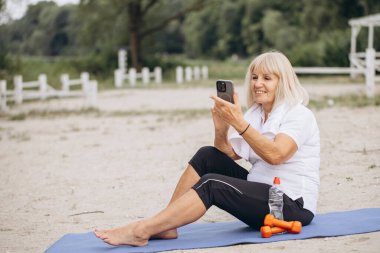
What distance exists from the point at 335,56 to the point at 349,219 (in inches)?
982

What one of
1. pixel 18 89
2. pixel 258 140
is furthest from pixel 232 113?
pixel 18 89

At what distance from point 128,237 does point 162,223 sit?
23cm

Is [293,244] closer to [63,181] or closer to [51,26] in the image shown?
[63,181]

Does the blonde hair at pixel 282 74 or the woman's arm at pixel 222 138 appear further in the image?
the woman's arm at pixel 222 138

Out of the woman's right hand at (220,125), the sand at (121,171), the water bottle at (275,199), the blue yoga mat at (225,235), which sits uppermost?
the woman's right hand at (220,125)

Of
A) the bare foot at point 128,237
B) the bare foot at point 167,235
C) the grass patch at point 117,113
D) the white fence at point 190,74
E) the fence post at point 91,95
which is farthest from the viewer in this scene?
the white fence at point 190,74

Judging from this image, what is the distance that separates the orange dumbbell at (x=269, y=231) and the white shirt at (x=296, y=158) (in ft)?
0.71

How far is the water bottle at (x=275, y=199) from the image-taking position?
4.06m

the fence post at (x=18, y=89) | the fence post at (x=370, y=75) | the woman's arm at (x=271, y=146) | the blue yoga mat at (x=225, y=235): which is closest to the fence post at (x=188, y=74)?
the fence post at (x=18, y=89)

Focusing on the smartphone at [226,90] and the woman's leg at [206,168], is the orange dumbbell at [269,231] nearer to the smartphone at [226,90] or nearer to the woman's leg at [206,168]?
the woman's leg at [206,168]

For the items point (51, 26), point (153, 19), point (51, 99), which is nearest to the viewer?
point (51, 99)

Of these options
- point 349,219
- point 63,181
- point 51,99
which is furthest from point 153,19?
point 349,219

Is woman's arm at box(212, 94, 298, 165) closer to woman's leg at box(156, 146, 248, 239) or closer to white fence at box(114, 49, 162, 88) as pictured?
woman's leg at box(156, 146, 248, 239)

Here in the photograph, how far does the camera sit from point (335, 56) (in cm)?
2869
